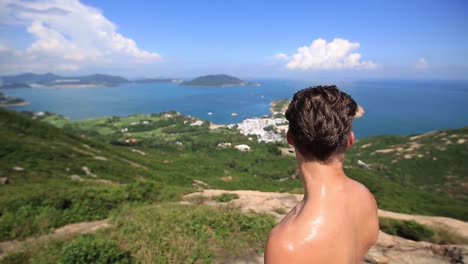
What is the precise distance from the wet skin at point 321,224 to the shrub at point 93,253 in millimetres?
4920

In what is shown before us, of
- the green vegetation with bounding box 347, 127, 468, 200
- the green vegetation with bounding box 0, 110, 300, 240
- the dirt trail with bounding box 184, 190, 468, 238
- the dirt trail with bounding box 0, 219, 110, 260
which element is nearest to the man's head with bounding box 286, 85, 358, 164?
the dirt trail with bounding box 184, 190, 468, 238

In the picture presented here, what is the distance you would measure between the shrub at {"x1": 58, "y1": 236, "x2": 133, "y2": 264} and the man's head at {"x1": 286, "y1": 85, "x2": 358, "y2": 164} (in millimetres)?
5230

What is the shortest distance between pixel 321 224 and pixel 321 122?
669 mm

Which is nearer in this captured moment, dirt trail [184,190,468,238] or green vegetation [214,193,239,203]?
dirt trail [184,190,468,238]

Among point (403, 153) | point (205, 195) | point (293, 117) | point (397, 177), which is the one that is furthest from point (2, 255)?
point (403, 153)

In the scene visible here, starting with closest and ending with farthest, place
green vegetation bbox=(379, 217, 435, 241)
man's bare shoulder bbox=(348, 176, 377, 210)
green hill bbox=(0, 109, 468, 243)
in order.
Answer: man's bare shoulder bbox=(348, 176, 377, 210) → green vegetation bbox=(379, 217, 435, 241) → green hill bbox=(0, 109, 468, 243)

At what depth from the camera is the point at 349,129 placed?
1.74m

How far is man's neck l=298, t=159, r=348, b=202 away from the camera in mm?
1785

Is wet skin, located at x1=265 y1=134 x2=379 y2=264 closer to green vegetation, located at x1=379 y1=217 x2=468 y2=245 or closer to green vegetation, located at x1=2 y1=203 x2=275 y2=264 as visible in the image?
green vegetation, located at x1=2 y1=203 x2=275 y2=264

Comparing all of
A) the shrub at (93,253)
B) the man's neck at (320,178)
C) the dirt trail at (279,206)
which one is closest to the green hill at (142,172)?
the dirt trail at (279,206)

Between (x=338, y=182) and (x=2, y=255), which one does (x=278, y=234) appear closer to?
(x=338, y=182)

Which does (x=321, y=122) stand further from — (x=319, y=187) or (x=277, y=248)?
(x=277, y=248)

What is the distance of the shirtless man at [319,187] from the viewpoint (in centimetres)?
165

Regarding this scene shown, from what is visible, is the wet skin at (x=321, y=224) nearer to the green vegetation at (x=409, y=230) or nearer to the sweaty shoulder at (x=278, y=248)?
the sweaty shoulder at (x=278, y=248)
